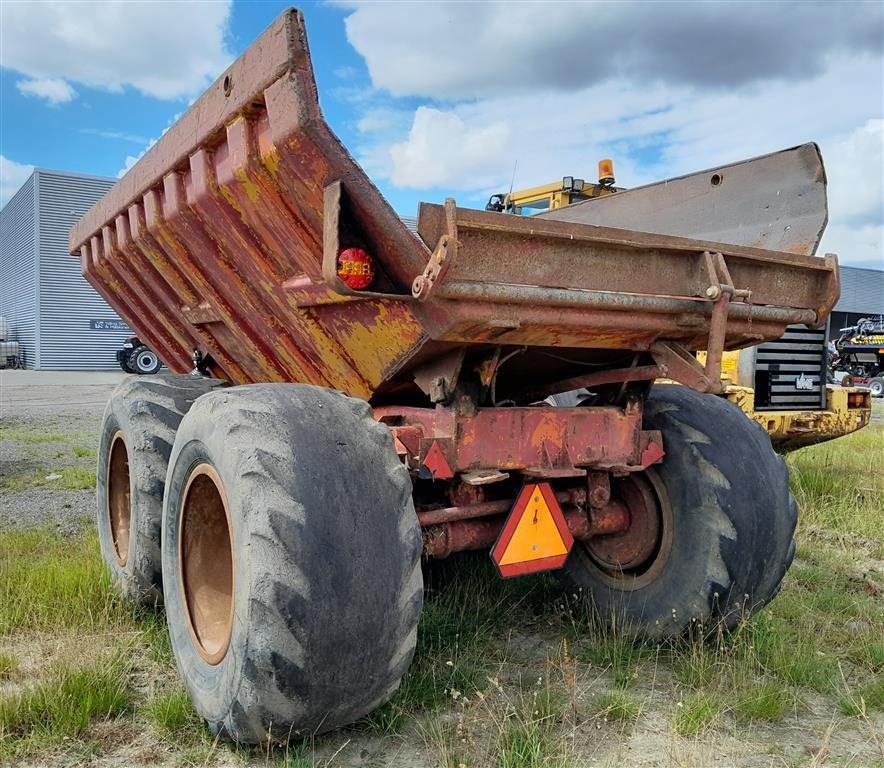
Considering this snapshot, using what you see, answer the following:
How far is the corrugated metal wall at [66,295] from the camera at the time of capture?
30156mm

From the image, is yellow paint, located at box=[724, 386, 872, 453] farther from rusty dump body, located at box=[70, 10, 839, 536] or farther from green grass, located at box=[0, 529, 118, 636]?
green grass, located at box=[0, 529, 118, 636]

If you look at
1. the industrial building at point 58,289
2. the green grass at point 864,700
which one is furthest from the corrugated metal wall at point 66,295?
the green grass at point 864,700

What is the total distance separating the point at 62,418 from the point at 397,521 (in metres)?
12.5

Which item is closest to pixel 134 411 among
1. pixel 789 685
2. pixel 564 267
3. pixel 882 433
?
pixel 564 267

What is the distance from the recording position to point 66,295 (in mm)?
30922

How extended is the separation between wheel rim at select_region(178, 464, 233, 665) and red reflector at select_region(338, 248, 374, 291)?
85cm

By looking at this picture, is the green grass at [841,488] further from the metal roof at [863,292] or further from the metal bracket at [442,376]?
the metal roof at [863,292]

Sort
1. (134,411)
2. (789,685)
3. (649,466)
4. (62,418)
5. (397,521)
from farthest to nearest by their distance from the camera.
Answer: (62,418) < (134,411) < (649,466) < (789,685) < (397,521)

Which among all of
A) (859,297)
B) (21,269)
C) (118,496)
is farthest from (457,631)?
(859,297)

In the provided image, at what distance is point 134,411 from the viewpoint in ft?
12.7

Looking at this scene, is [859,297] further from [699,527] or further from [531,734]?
[531,734]

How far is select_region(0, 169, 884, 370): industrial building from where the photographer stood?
3016cm

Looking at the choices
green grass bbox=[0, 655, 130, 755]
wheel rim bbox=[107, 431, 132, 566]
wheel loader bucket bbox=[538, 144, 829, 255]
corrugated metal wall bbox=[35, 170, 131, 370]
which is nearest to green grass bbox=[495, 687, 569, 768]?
green grass bbox=[0, 655, 130, 755]

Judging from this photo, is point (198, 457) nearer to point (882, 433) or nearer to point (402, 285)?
point (402, 285)
